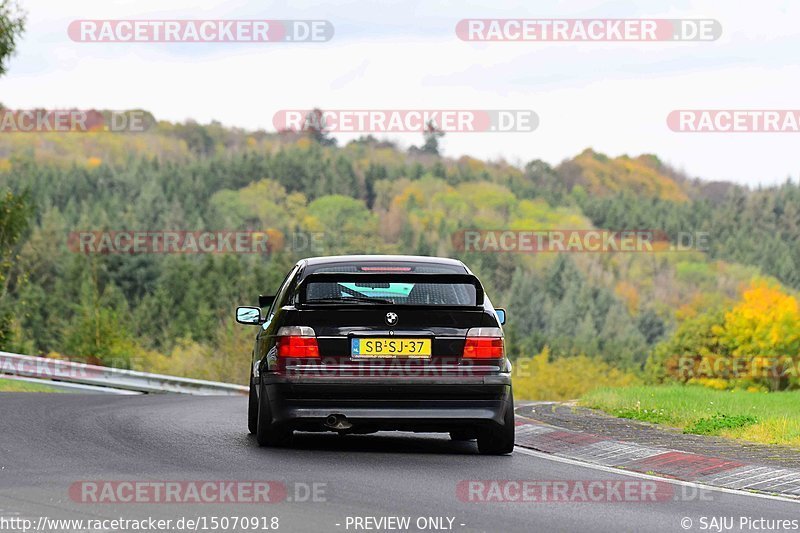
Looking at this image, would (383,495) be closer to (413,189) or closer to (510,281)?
(510,281)

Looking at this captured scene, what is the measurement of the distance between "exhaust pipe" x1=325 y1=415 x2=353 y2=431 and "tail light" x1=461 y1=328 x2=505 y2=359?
1118 mm

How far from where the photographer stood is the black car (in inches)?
426

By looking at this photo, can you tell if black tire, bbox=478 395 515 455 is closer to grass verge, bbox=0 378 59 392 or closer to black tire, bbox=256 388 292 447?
black tire, bbox=256 388 292 447

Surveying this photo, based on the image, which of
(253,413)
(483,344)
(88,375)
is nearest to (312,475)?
(483,344)

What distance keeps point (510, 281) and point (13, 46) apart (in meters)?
134

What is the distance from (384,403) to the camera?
10820mm

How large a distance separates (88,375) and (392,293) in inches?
643

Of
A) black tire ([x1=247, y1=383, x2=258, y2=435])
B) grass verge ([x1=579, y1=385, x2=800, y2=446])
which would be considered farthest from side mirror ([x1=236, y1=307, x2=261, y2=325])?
grass verge ([x1=579, y1=385, x2=800, y2=446])

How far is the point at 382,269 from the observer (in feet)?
38.0

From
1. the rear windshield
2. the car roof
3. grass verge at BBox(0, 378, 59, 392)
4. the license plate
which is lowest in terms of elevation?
grass verge at BBox(0, 378, 59, 392)

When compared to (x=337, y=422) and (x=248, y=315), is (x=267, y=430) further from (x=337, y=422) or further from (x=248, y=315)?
(x=248, y=315)

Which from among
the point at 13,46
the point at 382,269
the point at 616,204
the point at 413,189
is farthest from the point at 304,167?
the point at 382,269

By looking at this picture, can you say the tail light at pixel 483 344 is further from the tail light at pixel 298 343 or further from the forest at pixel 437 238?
the forest at pixel 437 238

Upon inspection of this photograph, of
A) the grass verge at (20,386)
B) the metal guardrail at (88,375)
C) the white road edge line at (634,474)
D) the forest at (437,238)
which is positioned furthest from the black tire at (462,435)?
the forest at (437,238)
